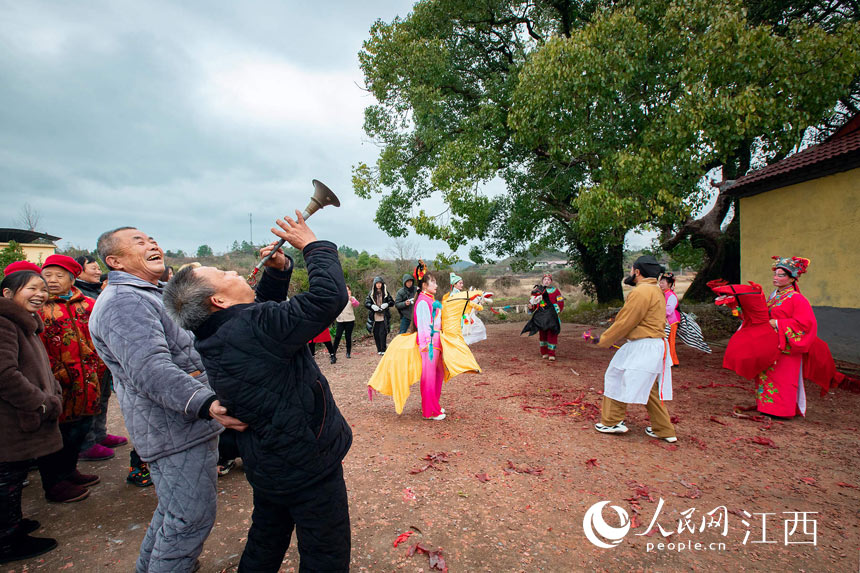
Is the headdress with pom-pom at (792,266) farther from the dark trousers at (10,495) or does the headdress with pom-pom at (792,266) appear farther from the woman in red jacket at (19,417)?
the dark trousers at (10,495)

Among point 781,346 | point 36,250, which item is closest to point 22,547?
point 781,346

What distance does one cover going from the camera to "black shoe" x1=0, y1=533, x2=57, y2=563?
2.78 m

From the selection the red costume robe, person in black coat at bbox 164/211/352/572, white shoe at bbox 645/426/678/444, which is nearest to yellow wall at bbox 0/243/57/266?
person in black coat at bbox 164/211/352/572

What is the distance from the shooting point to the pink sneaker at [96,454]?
4.39 metres

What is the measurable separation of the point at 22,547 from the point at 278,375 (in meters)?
2.74

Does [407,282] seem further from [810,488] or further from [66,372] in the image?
[810,488]

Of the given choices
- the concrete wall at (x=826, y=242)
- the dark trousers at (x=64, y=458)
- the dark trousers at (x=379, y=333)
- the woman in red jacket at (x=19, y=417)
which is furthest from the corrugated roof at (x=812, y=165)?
the dark trousers at (x=64, y=458)

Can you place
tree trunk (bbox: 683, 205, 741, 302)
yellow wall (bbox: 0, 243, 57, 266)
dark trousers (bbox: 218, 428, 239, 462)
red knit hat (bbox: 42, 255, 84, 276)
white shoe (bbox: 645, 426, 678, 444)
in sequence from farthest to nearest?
yellow wall (bbox: 0, 243, 57, 266) < tree trunk (bbox: 683, 205, 741, 302) < white shoe (bbox: 645, 426, 678, 444) < red knit hat (bbox: 42, 255, 84, 276) < dark trousers (bbox: 218, 428, 239, 462)

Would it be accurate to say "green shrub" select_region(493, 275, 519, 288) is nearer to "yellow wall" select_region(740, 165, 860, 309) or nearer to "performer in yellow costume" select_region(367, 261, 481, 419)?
"yellow wall" select_region(740, 165, 860, 309)

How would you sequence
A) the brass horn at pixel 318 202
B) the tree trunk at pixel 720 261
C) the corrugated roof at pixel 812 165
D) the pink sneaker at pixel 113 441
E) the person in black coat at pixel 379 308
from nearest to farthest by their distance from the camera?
the brass horn at pixel 318 202
the pink sneaker at pixel 113 441
the corrugated roof at pixel 812 165
the person in black coat at pixel 379 308
the tree trunk at pixel 720 261

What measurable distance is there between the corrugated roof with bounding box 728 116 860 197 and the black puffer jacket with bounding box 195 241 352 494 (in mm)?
10535

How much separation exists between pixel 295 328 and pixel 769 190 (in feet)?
39.1

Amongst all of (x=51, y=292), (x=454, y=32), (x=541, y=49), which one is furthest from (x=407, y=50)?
(x=51, y=292)

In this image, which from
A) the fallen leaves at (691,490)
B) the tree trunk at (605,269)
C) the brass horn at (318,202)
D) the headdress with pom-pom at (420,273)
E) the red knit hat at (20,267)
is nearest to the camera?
the brass horn at (318,202)
